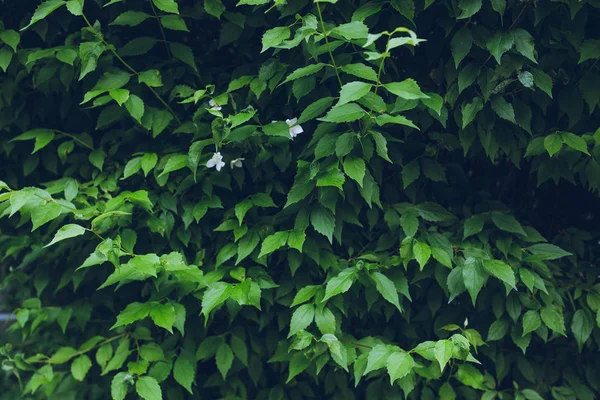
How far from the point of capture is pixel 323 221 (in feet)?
7.47

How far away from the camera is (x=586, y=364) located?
2648mm

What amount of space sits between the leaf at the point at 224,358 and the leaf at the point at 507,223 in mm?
1086

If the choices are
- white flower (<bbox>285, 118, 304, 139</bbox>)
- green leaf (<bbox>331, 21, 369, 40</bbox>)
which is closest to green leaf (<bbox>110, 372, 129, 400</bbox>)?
white flower (<bbox>285, 118, 304, 139</bbox>)

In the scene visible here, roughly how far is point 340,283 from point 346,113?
56 cm

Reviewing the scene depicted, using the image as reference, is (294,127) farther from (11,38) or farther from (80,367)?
(80,367)

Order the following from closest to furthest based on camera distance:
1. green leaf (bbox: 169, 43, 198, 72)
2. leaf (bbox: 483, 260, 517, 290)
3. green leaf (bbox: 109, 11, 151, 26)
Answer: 1. leaf (bbox: 483, 260, 517, 290)
2. green leaf (bbox: 109, 11, 151, 26)
3. green leaf (bbox: 169, 43, 198, 72)

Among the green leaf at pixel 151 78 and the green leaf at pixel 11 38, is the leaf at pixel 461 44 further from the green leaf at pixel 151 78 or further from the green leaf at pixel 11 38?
the green leaf at pixel 11 38

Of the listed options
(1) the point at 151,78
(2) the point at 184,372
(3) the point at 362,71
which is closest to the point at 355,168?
(3) the point at 362,71

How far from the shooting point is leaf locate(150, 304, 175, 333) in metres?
2.24

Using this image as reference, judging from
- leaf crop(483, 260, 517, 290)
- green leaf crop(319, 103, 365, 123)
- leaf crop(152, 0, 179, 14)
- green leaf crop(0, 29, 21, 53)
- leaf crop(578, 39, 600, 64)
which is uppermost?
leaf crop(152, 0, 179, 14)

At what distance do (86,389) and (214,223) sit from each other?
2.82ft

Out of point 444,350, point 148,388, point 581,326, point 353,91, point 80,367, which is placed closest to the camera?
point 353,91

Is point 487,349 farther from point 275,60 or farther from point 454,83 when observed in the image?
point 275,60

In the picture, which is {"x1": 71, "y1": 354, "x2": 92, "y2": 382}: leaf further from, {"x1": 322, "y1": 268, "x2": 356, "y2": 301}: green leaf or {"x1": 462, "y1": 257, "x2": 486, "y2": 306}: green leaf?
{"x1": 462, "y1": 257, "x2": 486, "y2": 306}: green leaf
